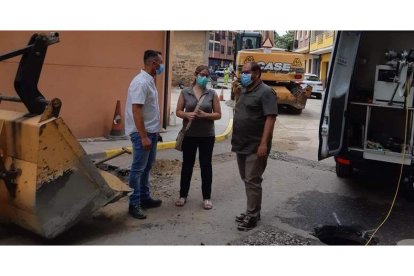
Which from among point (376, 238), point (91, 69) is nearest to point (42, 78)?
point (91, 69)

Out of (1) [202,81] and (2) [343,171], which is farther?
(2) [343,171]

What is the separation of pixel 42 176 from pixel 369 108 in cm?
396

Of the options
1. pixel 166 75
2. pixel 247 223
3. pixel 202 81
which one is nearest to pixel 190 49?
pixel 166 75

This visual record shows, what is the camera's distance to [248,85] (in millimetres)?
4457

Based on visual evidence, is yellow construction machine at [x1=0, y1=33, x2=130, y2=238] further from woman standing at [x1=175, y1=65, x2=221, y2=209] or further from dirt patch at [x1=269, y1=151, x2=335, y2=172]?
dirt patch at [x1=269, y1=151, x2=335, y2=172]

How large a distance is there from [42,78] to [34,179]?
4638 millimetres

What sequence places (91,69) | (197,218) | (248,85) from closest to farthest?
(248,85)
(197,218)
(91,69)

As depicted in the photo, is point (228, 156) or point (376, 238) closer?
point (376, 238)

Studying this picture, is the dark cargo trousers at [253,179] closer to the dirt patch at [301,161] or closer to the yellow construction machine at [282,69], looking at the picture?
the dirt patch at [301,161]

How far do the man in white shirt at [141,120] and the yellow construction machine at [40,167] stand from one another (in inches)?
24.6

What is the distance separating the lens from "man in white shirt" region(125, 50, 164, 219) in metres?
4.41

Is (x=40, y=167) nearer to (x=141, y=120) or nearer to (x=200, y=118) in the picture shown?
(x=141, y=120)

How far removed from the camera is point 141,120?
4.39 meters
